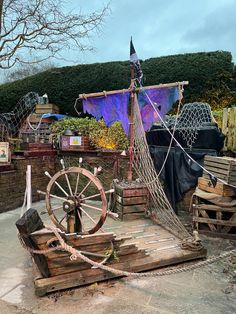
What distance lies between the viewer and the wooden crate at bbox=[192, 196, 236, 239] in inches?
209

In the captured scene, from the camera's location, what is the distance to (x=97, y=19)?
12031 mm

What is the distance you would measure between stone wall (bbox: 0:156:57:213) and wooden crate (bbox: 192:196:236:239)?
166 inches

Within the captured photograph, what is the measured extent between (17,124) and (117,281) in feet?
28.6

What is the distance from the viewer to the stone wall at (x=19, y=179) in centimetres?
725

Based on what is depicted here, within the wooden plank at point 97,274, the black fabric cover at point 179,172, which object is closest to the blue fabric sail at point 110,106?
the black fabric cover at point 179,172

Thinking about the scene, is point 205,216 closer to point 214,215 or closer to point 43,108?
point 214,215

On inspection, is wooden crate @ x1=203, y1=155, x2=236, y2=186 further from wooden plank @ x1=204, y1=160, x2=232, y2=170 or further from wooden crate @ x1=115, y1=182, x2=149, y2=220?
wooden crate @ x1=115, y1=182, x2=149, y2=220

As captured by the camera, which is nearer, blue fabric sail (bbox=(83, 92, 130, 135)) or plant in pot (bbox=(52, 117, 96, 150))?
blue fabric sail (bbox=(83, 92, 130, 135))

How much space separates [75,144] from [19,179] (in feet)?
5.80

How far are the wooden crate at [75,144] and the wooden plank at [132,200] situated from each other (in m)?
2.56

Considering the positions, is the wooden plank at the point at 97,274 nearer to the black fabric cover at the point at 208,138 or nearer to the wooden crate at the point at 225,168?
the wooden crate at the point at 225,168

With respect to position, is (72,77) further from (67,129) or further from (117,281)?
(117,281)

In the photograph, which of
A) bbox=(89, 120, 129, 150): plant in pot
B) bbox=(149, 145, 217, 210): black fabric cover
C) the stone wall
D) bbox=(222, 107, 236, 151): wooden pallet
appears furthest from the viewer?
bbox=(89, 120, 129, 150): plant in pot

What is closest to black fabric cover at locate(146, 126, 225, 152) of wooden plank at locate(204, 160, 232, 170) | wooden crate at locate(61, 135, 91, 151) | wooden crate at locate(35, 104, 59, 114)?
wooden plank at locate(204, 160, 232, 170)
